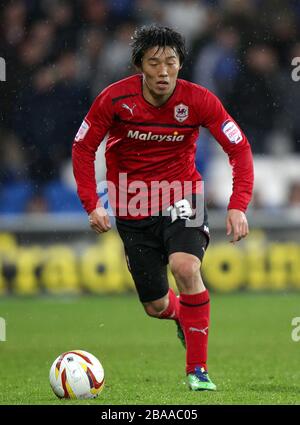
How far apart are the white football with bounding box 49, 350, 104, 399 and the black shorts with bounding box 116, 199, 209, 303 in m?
0.96

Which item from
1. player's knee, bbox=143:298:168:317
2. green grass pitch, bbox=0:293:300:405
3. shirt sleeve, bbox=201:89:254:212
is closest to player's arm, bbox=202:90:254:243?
shirt sleeve, bbox=201:89:254:212

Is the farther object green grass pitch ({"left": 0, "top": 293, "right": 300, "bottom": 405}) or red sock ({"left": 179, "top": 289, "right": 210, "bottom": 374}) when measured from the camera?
red sock ({"left": 179, "top": 289, "right": 210, "bottom": 374})

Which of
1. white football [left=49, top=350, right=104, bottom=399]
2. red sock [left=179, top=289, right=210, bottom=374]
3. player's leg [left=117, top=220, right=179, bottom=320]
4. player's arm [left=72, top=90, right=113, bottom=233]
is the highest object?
player's arm [left=72, top=90, right=113, bottom=233]

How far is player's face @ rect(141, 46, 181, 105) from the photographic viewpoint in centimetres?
652

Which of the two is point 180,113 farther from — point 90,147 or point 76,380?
point 76,380

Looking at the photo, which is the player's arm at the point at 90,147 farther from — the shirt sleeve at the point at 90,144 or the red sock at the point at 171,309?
the red sock at the point at 171,309

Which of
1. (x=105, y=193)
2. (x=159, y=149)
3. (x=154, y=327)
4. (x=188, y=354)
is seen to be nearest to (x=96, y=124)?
(x=159, y=149)

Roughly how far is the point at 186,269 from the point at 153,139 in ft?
3.01

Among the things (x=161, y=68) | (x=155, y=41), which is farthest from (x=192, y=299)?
(x=155, y=41)

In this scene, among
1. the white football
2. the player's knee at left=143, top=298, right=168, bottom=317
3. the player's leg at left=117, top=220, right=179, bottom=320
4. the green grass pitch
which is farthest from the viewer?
the player's knee at left=143, top=298, right=168, bottom=317

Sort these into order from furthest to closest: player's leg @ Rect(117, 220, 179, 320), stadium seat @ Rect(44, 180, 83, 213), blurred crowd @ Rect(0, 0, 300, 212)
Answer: stadium seat @ Rect(44, 180, 83, 213) → blurred crowd @ Rect(0, 0, 300, 212) → player's leg @ Rect(117, 220, 179, 320)

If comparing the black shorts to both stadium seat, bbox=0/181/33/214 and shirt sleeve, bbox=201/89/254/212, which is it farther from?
stadium seat, bbox=0/181/33/214

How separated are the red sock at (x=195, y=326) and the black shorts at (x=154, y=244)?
29 centimetres

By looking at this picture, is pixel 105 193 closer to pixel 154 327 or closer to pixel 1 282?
pixel 154 327
